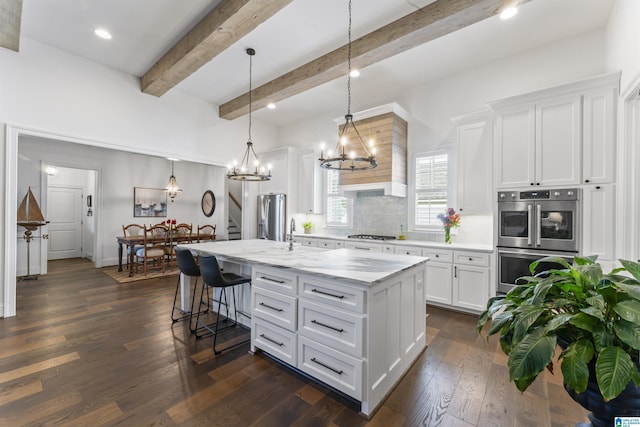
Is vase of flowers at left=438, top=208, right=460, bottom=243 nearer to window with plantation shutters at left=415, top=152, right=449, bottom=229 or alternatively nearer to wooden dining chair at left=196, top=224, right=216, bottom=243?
window with plantation shutters at left=415, top=152, right=449, bottom=229

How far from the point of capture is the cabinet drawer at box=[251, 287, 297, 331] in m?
2.23

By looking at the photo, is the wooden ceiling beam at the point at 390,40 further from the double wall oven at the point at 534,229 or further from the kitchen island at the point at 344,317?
the kitchen island at the point at 344,317

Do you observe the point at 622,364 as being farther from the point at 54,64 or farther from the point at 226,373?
the point at 54,64

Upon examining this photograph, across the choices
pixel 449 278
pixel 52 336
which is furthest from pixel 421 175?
pixel 52 336

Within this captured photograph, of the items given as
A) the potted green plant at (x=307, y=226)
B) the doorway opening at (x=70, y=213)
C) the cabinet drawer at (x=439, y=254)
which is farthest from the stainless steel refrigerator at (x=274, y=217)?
the doorway opening at (x=70, y=213)

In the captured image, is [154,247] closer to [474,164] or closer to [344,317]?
A: [344,317]

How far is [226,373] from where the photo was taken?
2.28 m

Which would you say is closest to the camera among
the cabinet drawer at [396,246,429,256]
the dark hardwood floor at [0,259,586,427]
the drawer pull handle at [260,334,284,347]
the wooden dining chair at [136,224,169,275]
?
the dark hardwood floor at [0,259,586,427]

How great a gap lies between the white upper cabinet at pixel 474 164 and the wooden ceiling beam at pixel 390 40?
1413mm

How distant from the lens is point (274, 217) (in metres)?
5.81

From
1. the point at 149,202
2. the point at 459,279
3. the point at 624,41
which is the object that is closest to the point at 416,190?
the point at 459,279

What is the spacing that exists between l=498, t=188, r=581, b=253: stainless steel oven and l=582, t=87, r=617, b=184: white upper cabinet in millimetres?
239

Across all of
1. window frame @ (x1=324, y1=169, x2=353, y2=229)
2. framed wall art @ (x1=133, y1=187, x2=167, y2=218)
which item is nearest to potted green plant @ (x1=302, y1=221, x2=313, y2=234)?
window frame @ (x1=324, y1=169, x2=353, y2=229)

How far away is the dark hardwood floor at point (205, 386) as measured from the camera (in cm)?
179
